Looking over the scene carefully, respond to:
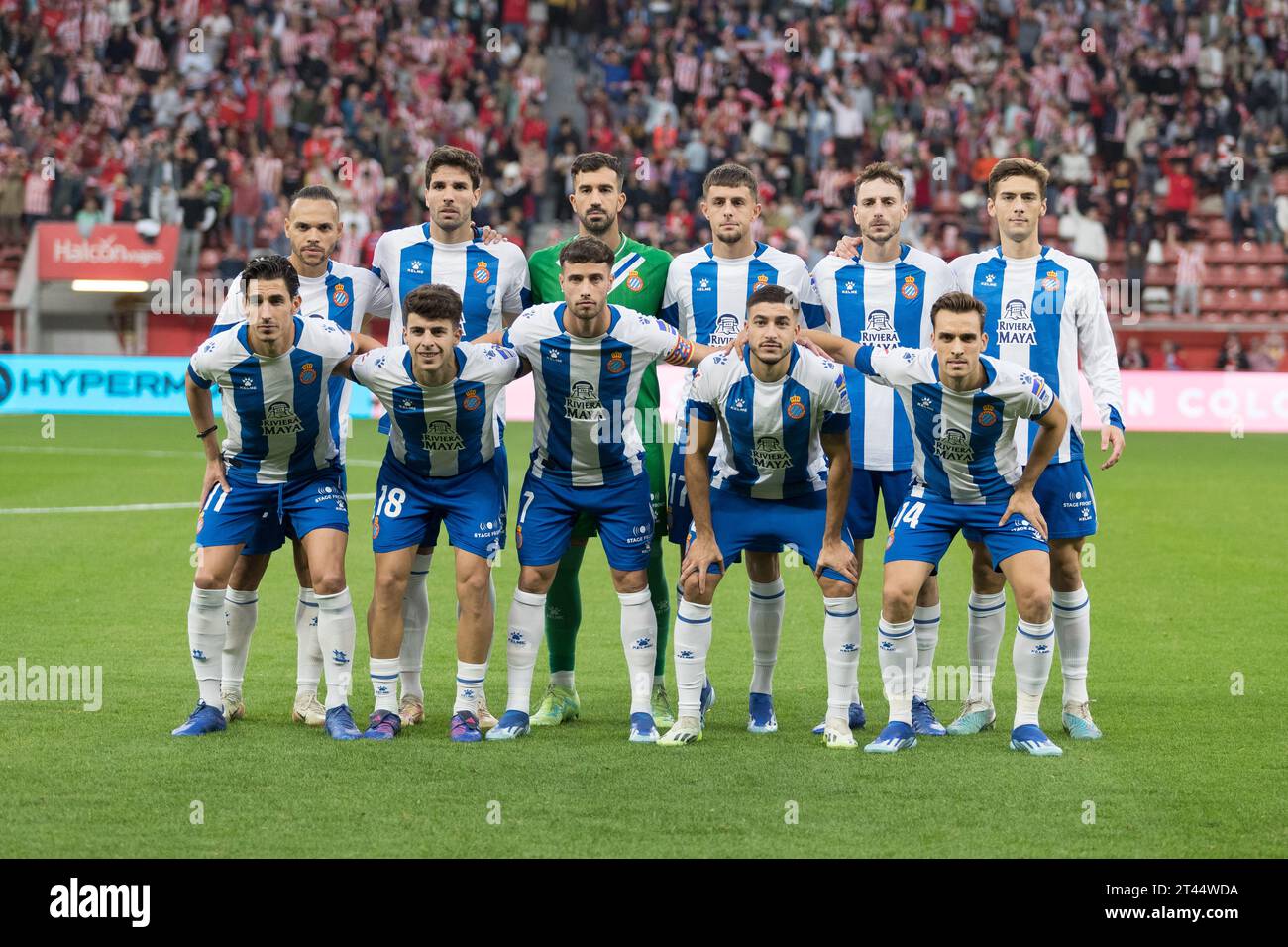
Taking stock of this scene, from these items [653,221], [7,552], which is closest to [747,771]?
[7,552]

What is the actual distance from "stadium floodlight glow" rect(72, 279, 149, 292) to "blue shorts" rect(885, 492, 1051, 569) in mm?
20493

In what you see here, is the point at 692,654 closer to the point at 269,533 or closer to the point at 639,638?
the point at 639,638

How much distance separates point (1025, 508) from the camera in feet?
20.9

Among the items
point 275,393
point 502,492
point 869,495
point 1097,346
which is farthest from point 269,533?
point 1097,346

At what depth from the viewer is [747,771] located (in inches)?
235

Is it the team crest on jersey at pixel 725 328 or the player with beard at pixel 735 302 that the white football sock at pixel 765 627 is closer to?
the player with beard at pixel 735 302

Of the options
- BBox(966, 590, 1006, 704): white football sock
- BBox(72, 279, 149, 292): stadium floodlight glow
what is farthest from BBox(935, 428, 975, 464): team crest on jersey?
BBox(72, 279, 149, 292): stadium floodlight glow

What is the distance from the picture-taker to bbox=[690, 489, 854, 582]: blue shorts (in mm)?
6555

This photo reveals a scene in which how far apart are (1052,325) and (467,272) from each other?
8.15ft

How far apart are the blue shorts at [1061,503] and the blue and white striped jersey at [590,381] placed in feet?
4.68

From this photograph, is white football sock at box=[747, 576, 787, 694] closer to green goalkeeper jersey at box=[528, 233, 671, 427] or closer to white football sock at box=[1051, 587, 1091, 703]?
green goalkeeper jersey at box=[528, 233, 671, 427]

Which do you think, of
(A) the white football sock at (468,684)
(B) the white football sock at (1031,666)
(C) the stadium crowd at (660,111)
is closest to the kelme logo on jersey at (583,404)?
(A) the white football sock at (468,684)

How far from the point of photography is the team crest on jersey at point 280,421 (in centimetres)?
661
